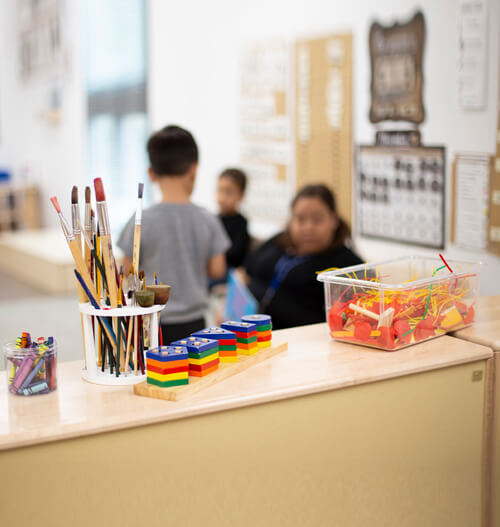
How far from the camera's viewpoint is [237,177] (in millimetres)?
4160

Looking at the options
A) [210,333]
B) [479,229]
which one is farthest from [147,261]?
[479,229]

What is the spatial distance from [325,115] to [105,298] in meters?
2.55

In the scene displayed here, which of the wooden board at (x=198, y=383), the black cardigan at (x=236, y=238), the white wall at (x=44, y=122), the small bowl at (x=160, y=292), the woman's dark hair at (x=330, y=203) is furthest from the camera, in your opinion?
the white wall at (x=44, y=122)

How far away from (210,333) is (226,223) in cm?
261

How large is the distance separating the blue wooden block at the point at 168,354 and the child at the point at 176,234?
0.89 m

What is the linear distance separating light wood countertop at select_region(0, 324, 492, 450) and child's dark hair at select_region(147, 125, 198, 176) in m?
0.78

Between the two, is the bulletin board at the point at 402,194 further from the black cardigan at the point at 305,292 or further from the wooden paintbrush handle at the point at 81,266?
the wooden paintbrush handle at the point at 81,266

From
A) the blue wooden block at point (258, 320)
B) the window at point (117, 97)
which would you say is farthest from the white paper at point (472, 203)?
the window at point (117, 97)

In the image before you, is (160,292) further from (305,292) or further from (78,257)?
(305,292)

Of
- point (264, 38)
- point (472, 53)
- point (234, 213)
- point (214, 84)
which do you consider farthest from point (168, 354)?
point (214, 84)

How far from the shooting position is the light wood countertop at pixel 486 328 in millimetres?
1748

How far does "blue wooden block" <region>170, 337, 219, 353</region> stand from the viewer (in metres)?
1.46

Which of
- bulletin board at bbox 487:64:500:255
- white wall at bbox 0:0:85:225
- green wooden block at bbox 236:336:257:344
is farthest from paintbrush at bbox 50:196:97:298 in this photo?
white wall at bbox 0:0:85:225

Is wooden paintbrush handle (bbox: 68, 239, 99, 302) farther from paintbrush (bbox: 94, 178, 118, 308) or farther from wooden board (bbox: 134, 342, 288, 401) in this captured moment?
wooden board (bbox: 134, 342, 288, 401)
